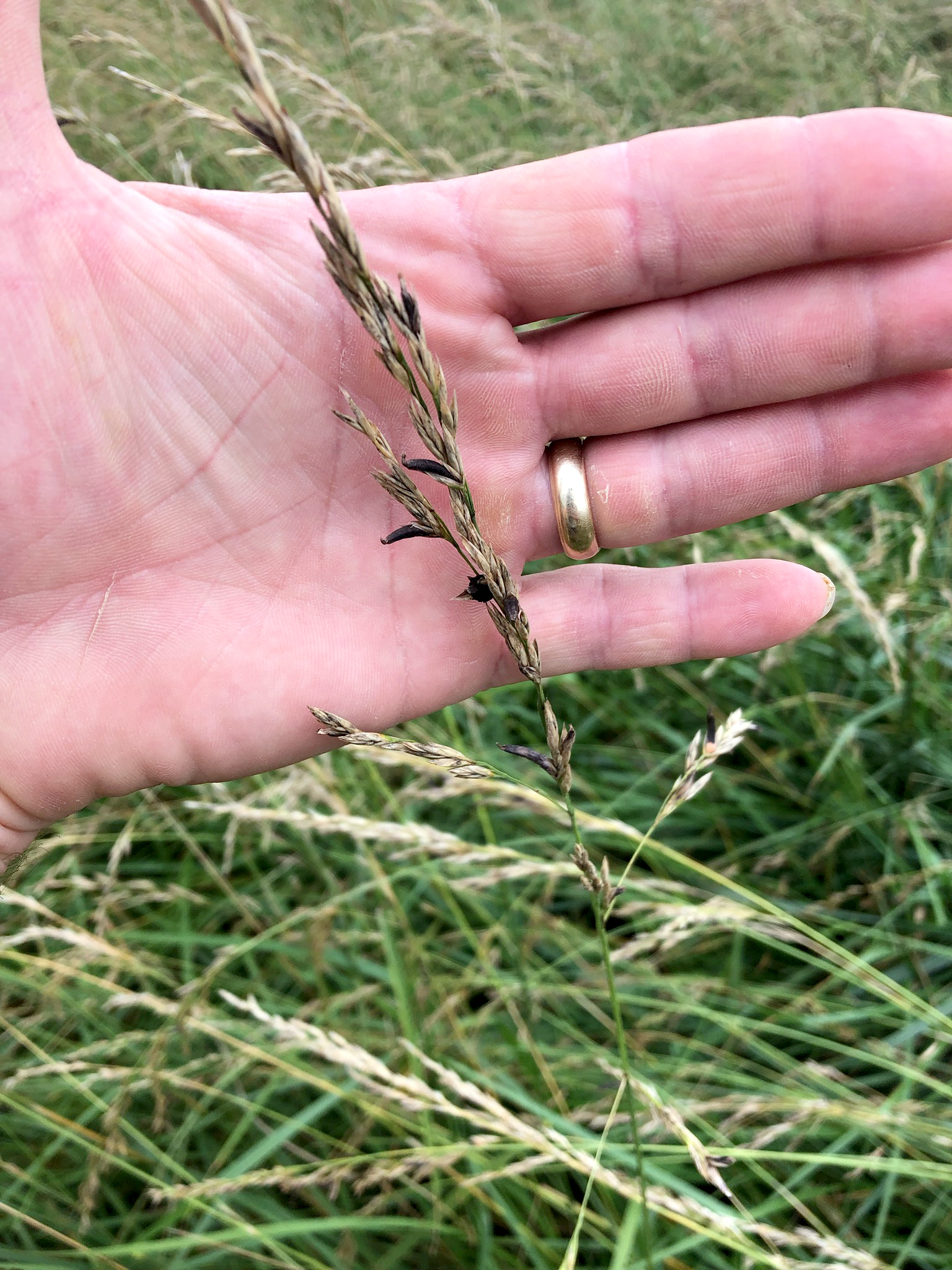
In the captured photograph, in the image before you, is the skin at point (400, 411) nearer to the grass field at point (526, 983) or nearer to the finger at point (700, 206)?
the finger at point (700, 206)

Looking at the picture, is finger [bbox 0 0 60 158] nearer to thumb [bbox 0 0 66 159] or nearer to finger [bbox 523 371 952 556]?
thumb [bbox 0 0 66 159]

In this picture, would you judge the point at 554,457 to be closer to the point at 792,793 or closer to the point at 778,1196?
the point at 792,793

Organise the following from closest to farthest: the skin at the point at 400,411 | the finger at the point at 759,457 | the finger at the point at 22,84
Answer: the finger at the point at 22,84, the skin at the point at 400,411, the finger at the point at 759,457

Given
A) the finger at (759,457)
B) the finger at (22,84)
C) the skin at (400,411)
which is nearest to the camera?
the finger at (22,84)

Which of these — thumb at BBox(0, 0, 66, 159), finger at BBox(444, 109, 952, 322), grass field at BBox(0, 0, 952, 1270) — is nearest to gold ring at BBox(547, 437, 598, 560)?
finger at BBox(444, 109, 952, 322)

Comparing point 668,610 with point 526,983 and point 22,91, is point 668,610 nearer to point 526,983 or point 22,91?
point 526,983

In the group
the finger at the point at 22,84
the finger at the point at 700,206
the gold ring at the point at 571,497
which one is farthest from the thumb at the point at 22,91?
the gold ring at the point at 571,497

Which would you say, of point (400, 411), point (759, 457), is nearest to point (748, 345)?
point (759, 457)

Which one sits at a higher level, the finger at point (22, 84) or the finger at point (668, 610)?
the finger at point (22, 84)
